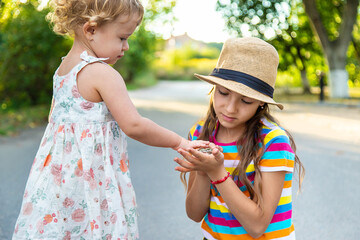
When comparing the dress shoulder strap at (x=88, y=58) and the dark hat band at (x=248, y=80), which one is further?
the dress shoulder strap at (x=88, y=58)

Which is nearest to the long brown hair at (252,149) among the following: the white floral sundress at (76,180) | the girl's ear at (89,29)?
the white floral sundress at (76,180)

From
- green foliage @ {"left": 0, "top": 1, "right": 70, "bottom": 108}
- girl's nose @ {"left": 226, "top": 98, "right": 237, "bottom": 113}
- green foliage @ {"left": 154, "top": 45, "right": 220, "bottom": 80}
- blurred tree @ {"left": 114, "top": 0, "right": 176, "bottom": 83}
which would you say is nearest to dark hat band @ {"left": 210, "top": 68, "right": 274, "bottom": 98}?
girl's nose @ {"left": 226, "top": 98, "right": 237, "bottom": 113}

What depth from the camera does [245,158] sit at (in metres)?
1.99

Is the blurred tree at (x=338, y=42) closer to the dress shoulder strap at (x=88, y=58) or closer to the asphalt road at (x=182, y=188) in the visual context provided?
the asphalt road at (x=182, y=188)

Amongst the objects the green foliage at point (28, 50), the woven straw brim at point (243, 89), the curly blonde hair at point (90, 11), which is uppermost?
the curly blonde hair at point (90, 11)

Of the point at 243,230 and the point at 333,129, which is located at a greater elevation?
the point at 243,230

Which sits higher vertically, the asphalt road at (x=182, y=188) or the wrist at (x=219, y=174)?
the wrist at (x=219, y=174)

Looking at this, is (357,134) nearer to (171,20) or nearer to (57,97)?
(57,97)

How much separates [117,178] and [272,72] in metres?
0.94

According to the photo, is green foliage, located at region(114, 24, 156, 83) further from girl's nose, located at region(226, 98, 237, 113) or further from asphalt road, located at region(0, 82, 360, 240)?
girl's nose, located at region(226, 98, 237, 113)

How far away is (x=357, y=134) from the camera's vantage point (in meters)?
8.48

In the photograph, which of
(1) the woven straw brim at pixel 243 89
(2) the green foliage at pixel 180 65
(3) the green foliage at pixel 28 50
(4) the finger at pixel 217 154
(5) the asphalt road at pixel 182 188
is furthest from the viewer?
(2) the green foliage at pixel 180 65

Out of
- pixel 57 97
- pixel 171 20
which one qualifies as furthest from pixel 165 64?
pixel 57 97

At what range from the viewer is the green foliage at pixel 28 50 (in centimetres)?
1029
